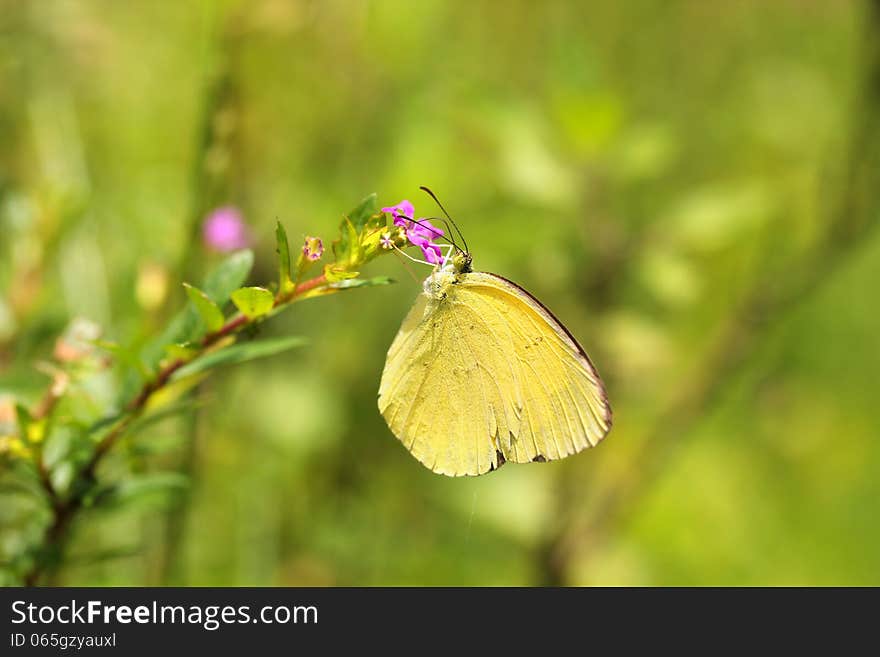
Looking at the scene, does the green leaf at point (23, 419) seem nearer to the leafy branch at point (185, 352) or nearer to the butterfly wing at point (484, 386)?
the leafy branch at point (185, 352)

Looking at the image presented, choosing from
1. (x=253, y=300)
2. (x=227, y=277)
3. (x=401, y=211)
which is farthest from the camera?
(x=401, y=211)

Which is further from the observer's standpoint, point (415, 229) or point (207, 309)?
point (415, 229)

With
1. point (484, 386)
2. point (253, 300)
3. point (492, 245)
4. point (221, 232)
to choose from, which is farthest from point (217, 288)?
point (492, 245)

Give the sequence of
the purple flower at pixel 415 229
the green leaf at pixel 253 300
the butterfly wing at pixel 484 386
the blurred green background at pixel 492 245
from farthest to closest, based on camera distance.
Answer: the blurred green background at pixel 492 245
the butterfly wing at pixel 484 386
the purple flower at pixel 415 229
the green leaf at pixel 253 300

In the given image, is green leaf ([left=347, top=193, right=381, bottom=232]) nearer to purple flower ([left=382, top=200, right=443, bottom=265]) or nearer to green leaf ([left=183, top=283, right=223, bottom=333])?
purple flower ([left=382, top=200, right=443, bottom=265])

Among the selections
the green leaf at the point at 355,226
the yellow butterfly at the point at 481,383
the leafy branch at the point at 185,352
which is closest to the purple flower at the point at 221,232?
the yellow butterfly at the point at 481,383

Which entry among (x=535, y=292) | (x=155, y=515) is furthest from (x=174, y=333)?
(x=535, y=292)

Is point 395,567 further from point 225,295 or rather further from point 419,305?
point 225,295

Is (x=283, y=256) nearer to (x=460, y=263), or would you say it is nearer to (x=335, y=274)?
(x=335, y=274)
